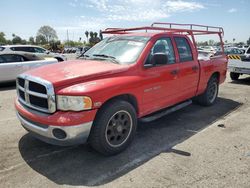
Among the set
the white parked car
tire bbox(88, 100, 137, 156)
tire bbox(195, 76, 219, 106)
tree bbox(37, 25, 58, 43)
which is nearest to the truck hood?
tire bbox(88, 100, 137, 156)

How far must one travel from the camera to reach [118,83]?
12.2ft

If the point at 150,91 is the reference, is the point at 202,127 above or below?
below

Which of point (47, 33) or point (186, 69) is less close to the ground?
point (47, 33)

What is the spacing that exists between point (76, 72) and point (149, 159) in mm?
1699

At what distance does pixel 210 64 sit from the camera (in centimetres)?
627

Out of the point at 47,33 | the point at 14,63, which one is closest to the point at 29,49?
the point at 14,63

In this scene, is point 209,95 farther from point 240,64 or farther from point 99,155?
point 240,64

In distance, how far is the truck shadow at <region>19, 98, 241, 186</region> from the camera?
332cm

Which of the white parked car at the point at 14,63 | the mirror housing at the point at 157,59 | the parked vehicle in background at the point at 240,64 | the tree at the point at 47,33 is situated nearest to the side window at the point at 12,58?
the white parked car at the point at 14,63

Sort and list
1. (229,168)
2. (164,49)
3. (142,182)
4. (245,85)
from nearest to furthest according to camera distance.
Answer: (142,182) < (229,168) < (164,49) < (245,85)

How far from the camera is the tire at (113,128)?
3.54 m

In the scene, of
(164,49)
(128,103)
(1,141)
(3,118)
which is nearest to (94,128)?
(128,103)

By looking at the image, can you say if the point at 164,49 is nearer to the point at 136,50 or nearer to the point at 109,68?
the point at 136,50

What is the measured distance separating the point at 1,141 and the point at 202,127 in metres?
3.82
